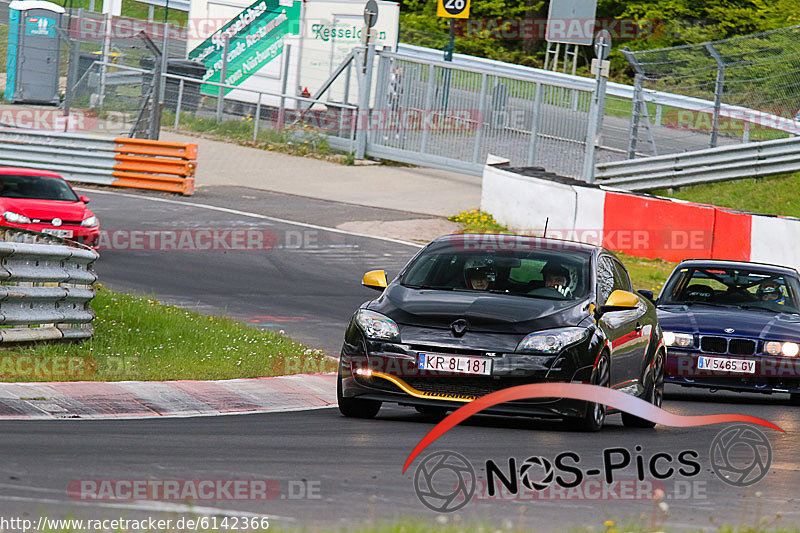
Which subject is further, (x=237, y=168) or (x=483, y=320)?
(x=237, y=168)

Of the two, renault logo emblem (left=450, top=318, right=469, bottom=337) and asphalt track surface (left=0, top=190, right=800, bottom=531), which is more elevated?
renault logo emblem (left=450, top=318, right=469, bottom=337)

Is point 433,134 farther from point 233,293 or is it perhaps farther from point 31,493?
point 31,493

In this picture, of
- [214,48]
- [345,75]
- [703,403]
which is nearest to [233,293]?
[703,403]

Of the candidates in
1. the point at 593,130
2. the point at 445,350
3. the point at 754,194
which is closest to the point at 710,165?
the point at 754,194

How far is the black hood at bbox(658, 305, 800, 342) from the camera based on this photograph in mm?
13023

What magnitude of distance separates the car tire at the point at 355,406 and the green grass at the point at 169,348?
1.82 metres

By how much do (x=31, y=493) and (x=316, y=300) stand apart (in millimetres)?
12309

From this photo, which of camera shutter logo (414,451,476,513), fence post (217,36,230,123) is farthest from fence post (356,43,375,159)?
camera shutter logo (414,451,476,513)

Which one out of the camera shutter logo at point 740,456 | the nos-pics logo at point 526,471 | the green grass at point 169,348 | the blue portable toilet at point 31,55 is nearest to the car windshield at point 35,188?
the green grass at point 169,348

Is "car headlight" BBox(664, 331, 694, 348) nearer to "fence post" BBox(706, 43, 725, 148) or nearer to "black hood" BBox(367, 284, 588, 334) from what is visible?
"black hood" BBox(367, 284, 588, 334)

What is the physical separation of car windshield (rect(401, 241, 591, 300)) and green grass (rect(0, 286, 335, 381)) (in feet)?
7.35

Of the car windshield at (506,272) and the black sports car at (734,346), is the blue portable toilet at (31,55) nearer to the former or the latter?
the black sports car at (734,346)

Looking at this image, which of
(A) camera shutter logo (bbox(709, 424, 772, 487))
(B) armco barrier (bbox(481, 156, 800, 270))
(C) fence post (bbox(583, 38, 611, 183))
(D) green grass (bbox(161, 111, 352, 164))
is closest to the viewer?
(A) camera shutter logo (bbox(709, 424, 772, 487))

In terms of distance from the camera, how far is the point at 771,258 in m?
21.4
